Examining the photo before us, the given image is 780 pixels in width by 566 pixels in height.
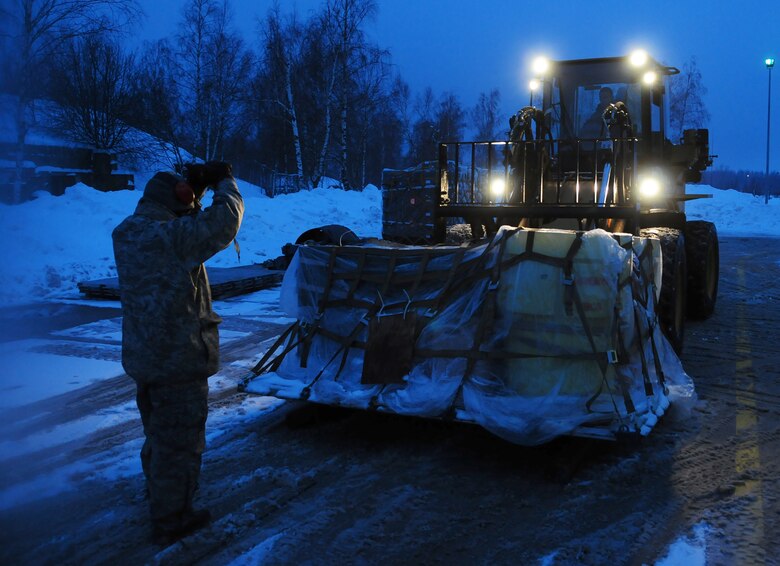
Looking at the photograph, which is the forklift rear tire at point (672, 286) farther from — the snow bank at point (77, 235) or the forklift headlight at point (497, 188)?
the snow bank at point (77, 235)

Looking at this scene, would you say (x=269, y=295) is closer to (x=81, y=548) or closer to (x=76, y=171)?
(x=81, y=548)

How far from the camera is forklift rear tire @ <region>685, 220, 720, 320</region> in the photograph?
806cm

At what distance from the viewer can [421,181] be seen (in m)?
14.8

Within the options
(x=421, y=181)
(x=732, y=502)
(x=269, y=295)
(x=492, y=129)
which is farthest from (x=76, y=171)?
(x=492, y=129)

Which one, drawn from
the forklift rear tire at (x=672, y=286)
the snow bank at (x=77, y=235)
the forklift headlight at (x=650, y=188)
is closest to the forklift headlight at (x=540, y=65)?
the forklift headlight at (x=650, y=188)

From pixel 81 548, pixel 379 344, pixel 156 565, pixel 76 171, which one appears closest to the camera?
pixel 156 565

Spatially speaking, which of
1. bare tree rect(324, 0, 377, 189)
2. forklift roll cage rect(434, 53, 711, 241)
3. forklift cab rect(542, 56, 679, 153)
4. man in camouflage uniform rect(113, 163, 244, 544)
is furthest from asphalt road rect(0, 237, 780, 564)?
bare tree rect(324, 0, 377, 189)

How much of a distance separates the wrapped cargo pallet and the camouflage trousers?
1.38 metres

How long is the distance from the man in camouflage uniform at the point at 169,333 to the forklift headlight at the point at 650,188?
5.34 metres

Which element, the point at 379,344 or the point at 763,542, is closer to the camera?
the point at 763,542

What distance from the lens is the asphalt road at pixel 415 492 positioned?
316 centimetres

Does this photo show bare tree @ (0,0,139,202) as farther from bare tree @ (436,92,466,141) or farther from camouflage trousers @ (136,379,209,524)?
bare tree @ (436,92,466,141)

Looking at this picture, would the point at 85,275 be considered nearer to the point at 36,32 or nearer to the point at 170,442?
the point at 36,32

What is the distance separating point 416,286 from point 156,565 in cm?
243
